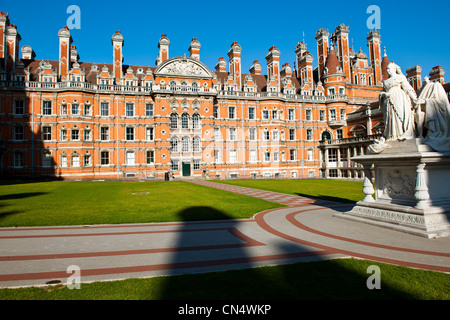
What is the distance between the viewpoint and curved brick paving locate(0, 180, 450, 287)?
6.54 m

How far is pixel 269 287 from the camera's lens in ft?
17.5

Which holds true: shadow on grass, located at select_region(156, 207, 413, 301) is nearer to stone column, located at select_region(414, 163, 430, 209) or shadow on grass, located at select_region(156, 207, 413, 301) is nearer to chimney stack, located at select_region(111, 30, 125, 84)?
stone column, located at select_region(414, 163, 430, 209)

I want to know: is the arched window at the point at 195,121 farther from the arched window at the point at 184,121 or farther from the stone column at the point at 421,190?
the stone column at the point at 421,190

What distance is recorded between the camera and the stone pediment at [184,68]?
4488cm

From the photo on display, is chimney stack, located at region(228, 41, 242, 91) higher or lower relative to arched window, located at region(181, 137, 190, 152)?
higher

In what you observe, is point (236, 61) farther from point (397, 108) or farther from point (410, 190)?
point (410, 190)

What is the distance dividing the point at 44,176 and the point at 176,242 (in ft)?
132

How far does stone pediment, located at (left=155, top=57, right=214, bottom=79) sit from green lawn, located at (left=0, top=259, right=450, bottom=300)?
141 ft

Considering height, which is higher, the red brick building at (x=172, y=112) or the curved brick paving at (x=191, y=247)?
the red brick building at (x=172, y=112)

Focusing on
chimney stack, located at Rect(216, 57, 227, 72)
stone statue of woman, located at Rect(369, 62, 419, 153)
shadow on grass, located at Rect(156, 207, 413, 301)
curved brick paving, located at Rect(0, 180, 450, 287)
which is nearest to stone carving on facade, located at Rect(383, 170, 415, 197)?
stone statue of woman, located at Rect(369, 62, 419, 153)

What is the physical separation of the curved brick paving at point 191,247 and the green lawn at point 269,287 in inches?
21.2

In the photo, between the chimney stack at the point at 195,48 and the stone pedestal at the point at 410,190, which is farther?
the chimney stack at the point at 195,48

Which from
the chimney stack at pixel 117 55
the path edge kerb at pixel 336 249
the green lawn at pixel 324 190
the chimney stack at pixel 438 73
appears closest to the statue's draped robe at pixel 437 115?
the path edge kerb at pixel 336 249
